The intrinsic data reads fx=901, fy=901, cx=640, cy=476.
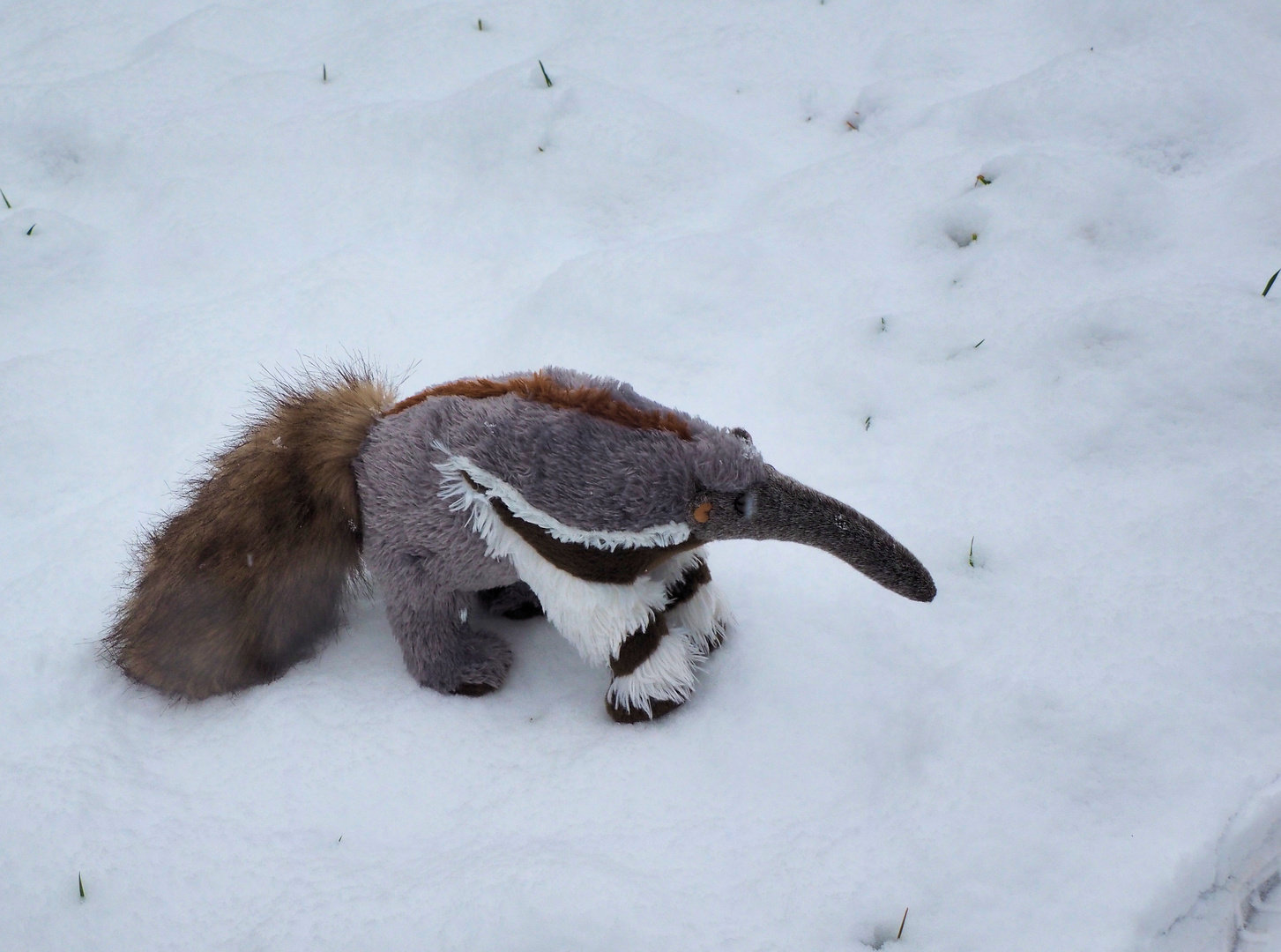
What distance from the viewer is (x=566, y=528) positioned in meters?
1.77

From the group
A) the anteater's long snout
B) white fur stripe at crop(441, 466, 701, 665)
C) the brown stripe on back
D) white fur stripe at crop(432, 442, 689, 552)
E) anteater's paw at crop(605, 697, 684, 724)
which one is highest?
the brown stripe on back

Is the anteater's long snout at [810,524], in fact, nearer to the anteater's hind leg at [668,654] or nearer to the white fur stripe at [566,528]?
the white fur stripe at [566,528]

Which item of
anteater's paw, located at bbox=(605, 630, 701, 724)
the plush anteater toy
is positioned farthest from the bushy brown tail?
anteater's paw, located at bbox=(605, 630, 701, 724)

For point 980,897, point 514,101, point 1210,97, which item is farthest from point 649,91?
point 980,897

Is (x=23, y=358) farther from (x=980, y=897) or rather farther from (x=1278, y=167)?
(x=1278, y=167)

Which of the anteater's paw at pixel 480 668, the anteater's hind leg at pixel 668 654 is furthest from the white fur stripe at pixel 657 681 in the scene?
the anteater's paw at pixel 480 668

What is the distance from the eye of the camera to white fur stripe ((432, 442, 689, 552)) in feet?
5.75

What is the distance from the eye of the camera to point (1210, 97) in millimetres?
2941

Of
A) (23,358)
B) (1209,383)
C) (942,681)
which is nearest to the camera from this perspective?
(942,681)

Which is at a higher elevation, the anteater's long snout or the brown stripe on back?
the brown stripe on back

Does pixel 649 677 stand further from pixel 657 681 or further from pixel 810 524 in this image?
pixel 810 524

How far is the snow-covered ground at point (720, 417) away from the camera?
1.65 metres

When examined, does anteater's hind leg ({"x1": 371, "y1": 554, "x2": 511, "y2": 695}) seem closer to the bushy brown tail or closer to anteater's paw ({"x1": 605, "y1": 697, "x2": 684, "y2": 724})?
the bushy brown tail

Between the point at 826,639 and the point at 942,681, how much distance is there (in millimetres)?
276
